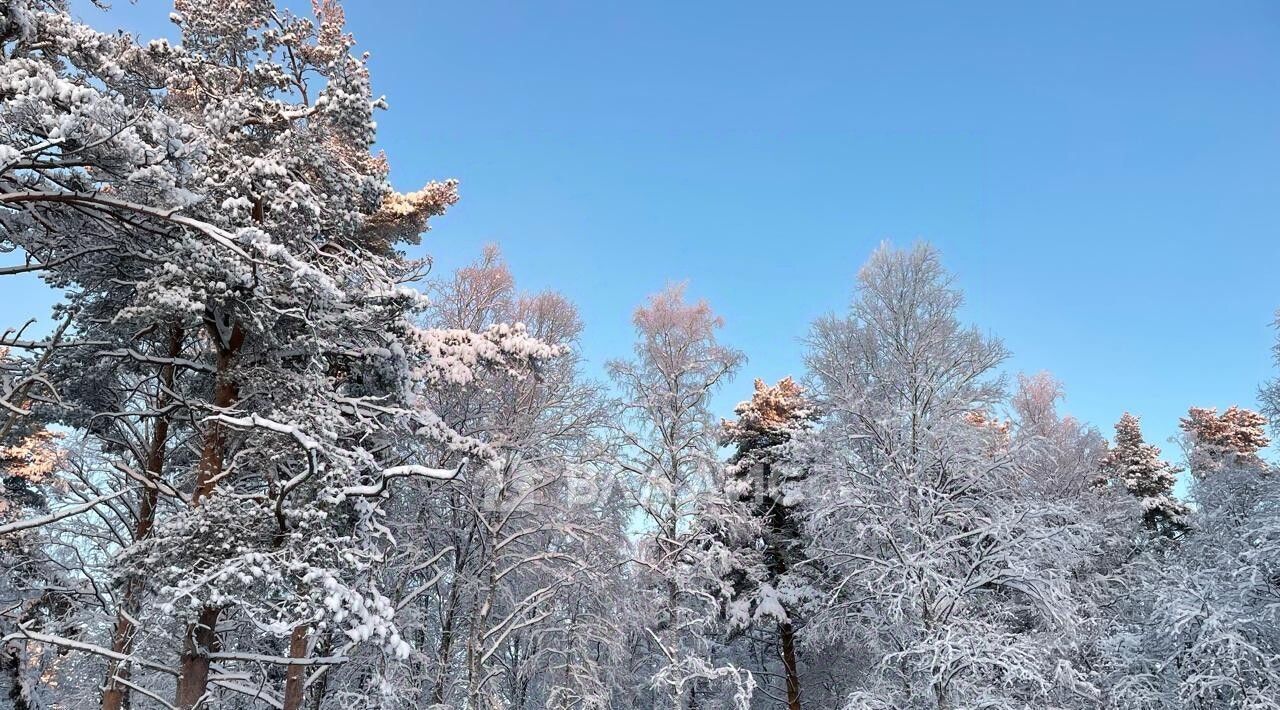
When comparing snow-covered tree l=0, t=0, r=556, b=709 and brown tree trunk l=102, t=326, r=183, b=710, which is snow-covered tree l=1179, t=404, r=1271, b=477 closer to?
snow-covered tree l=0, t=0, r=556, b=709

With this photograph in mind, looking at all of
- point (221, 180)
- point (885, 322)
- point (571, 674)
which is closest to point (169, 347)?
point (221, 180)

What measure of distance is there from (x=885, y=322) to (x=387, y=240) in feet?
31.6

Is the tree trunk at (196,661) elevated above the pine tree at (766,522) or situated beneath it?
situated beneath

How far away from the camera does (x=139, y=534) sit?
25.6 feet

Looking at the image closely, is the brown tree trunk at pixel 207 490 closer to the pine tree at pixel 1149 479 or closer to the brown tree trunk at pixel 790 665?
the brown tree trunk at pixel 790 665

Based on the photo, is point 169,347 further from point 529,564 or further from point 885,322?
point 885,322

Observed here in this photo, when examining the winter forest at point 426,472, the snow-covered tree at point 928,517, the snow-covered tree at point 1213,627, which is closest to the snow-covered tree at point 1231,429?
the winter forest at point 426,472

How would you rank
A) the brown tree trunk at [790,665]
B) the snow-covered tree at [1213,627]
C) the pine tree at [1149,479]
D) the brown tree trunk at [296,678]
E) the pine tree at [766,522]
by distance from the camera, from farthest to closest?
the pine tree at [1149,479], the brown tree trunk at [790,665], the pine tree at [766,522], the snow-covered tree at [1213,627], the brown tree trunk at [296,678]

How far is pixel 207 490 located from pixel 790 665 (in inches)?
529

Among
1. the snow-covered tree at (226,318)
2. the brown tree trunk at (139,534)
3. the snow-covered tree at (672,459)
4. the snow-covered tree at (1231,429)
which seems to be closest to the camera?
the snow-covered tree at (226,318)

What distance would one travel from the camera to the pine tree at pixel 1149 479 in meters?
22.3

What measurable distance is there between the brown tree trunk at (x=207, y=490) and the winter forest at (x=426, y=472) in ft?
0.12

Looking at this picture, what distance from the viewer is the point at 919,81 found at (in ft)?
93.5

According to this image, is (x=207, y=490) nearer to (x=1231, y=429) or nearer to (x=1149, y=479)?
(x=1149, y=479)
